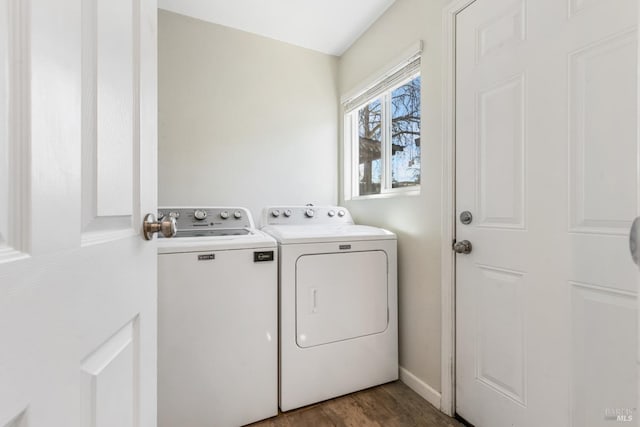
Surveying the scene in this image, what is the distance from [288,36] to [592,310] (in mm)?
2583

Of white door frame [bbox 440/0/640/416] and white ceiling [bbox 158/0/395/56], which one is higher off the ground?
white ceiling [bbox 158/0/395/56]

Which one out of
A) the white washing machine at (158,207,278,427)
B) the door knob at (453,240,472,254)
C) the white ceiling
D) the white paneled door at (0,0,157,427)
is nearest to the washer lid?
the white washing machine at (158,207,278,427)

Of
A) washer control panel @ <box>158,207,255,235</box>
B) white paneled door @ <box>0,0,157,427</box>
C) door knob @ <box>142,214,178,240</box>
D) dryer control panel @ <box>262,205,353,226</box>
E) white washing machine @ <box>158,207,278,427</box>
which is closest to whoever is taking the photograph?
white paneled door @ <box>0,0,157,427</box>

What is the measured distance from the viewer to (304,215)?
7.24 feet

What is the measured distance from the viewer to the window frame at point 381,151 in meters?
1.99

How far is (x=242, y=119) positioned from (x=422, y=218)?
1.62m

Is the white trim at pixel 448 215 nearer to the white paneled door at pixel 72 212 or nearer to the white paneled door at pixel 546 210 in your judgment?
the white paneled door at pixel 546 210

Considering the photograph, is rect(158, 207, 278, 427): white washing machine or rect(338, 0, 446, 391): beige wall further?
rect(338, 0, 446, 391): beige wall

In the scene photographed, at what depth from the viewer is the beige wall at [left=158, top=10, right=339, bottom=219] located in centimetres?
216

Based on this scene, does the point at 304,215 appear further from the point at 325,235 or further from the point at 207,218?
the point at 207,218

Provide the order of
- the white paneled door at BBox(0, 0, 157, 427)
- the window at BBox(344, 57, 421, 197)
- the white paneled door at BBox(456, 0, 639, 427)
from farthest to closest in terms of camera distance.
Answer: the window at BBox(344, 57, 421, 197)
the white paneled door at BBox(456, 0, 639, 427)
the white paneled door at BBox(0, 0, 157, 427)

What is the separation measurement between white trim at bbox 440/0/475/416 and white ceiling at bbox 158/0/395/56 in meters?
0.72

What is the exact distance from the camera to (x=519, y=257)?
1.22 metres

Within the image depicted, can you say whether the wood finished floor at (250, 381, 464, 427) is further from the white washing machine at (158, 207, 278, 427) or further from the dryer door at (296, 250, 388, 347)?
the dryer door at (296, 250, 388, 347)
